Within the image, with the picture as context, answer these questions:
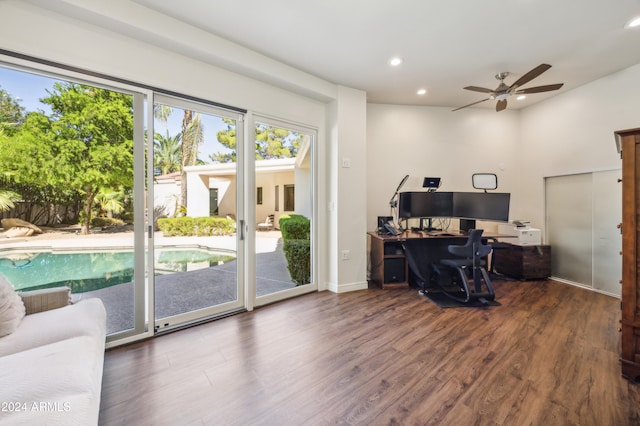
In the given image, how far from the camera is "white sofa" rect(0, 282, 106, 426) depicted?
1.00 metres

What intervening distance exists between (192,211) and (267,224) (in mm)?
939

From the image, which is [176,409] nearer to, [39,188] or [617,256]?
[39,188]

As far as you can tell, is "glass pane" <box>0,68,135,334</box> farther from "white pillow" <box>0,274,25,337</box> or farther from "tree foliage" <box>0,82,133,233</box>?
"white pillow" <box>0,274,25,337</box>

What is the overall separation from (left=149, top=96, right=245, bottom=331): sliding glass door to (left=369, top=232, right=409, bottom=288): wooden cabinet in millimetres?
2027

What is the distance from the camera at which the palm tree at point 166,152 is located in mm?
2615

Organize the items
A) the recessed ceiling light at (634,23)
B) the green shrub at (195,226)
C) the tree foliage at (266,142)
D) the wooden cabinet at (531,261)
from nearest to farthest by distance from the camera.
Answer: the recessed ceiling light at (634,23), the green shrub at (195,226), the tree foliage at (266,142), the wooden cabinet at (531,261)

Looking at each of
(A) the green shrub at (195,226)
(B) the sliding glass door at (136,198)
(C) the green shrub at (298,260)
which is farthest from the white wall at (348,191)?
(A) the green shrub at (195,226)

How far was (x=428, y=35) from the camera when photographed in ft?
8.86

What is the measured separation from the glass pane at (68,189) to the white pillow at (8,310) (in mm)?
552

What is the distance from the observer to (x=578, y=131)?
4.02 meters

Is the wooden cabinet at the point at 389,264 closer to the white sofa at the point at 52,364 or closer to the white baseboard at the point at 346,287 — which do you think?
the white baseboard at the point at 346,287

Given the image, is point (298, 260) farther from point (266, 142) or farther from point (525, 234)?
point (525, 234)

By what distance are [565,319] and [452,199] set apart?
2048 mm

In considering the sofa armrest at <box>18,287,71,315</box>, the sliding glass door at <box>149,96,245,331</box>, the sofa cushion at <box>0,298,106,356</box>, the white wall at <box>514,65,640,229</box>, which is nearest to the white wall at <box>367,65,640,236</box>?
the white wall at <box>514,65,640,229</box>
